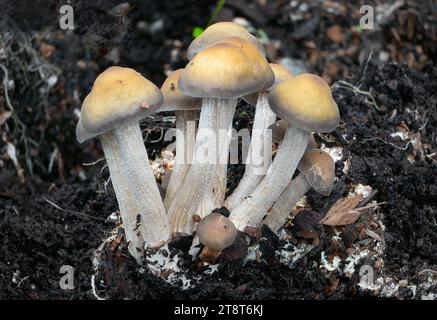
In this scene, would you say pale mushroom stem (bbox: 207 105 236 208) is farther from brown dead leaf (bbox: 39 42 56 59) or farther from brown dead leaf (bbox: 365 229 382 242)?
brown dead leaf (bbox: 39 42 56 59)

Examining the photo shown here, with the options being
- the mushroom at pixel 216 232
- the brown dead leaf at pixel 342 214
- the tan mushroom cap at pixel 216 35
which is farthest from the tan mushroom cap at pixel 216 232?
the tan mushroom cap at pixel 216 35

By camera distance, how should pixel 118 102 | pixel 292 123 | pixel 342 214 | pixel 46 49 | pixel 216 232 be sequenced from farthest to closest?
pixel 46 49, pixel 342 214, pixel 216 232, pixel 292 123, pixel 118 102

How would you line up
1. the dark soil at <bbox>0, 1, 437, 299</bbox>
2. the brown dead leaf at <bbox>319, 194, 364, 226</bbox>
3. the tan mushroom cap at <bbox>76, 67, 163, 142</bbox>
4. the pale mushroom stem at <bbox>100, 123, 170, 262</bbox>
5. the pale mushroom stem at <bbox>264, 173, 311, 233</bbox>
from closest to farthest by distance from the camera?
the tan mushroom cap at <bbox>76, 67, 163, 142</bbox>
the pale mushroom stem at <bbox>100, 123, 170, 262</bbox>
the pale mushroom stem at <bbox>264, 173, 311, 233</bbox>
the dark soil at <bbox>0, 1, 437, 299</bbox>
the brown dead leaf at <bbox>319, 194, 364, 226</bbox>

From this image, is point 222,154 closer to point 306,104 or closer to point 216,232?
point 216,232

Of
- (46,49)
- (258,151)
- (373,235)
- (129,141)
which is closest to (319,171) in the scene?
(258,151)

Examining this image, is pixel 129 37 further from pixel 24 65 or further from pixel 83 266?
pixel 83 266

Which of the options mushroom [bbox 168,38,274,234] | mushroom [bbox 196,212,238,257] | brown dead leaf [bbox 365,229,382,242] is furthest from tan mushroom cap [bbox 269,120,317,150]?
brown dead leaf [bbox 365,229,382,242]

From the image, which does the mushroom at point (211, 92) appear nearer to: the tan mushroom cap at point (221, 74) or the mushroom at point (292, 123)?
the tan mushroom cap at point (221, 74)
